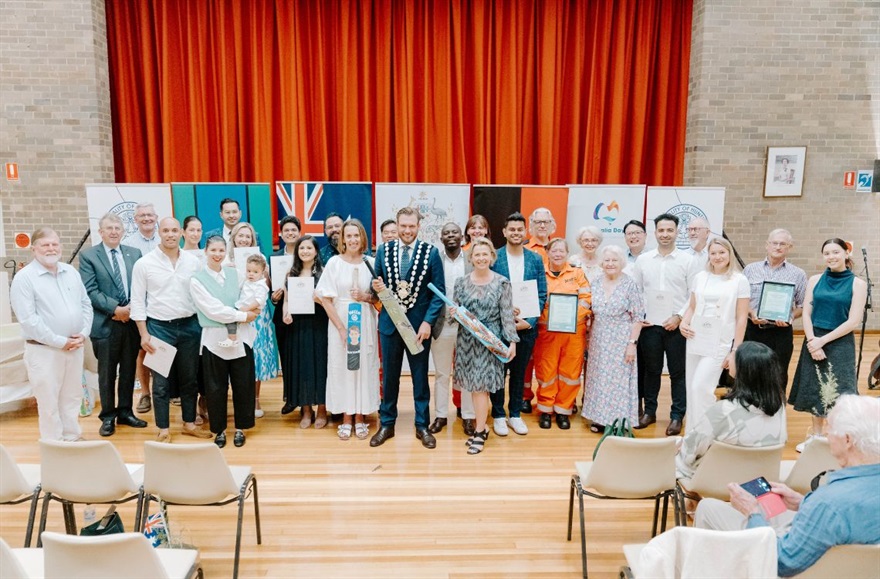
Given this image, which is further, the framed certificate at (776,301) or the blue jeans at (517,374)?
the blue jeans at (517,374)

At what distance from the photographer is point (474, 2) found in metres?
7.73

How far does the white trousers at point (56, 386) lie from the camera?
13.3ft

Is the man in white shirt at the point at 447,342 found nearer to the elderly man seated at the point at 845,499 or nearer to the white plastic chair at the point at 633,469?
the white plastic chair at the point at 633,469

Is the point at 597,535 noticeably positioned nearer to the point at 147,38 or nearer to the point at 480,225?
the point at 480,225

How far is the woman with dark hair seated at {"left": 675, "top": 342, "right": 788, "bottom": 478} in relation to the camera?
2664mm

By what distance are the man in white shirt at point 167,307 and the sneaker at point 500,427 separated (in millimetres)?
2364

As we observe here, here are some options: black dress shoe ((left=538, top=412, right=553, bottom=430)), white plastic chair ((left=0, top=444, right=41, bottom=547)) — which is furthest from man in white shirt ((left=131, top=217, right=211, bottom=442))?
black dress shoe ((left=538, top=412, right=553, bottom=430))

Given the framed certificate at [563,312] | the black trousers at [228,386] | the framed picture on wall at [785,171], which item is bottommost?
the black trousers at [228,386]

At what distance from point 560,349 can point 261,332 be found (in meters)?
2.45

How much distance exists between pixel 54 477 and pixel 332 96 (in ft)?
20.3

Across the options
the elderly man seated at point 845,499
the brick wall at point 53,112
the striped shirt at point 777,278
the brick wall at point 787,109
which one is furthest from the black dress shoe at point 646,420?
the brick wall at point 53,112

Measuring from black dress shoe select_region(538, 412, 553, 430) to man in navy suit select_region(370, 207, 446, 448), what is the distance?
953mm

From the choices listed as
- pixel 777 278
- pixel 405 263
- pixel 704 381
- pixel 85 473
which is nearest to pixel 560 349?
pixel 704 381

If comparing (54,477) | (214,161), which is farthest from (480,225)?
(214,161)
